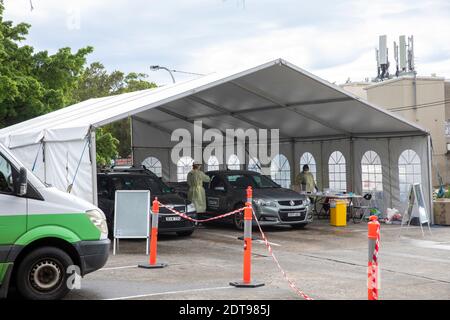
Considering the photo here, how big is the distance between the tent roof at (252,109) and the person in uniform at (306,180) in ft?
4.71

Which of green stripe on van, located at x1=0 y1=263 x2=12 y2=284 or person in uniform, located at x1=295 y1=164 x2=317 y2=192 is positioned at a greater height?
person in uniform, located at x1=295 y1=164 x2=317 y2=192

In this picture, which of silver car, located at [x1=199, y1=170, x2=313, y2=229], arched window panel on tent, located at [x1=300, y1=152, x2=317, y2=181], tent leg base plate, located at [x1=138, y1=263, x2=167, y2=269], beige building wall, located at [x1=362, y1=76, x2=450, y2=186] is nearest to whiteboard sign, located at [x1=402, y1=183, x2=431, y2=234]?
silver car, located at [x1=199, y1=170, x2=313, y2=229]

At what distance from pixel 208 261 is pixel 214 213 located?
6413 millimetres

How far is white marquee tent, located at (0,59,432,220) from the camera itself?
1425cm

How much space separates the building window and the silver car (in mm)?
3749

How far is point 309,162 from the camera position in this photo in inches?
886

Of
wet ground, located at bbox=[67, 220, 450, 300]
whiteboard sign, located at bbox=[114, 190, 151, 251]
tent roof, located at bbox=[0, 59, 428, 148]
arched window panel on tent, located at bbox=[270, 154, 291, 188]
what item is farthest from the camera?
arched window panel on tent, located at bbox=[270, 154, 291, 188]

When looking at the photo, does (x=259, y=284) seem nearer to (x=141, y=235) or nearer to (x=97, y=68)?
(x=141, y=235)

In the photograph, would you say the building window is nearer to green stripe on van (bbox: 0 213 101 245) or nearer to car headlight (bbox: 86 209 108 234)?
car headlight (bbox: 86 209 108 234)

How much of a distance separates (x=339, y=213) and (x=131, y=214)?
754 centimetres

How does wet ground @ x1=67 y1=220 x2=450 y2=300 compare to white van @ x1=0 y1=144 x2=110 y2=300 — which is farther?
wet ground @ x1=67 y1=220 x2=450 y2=300
